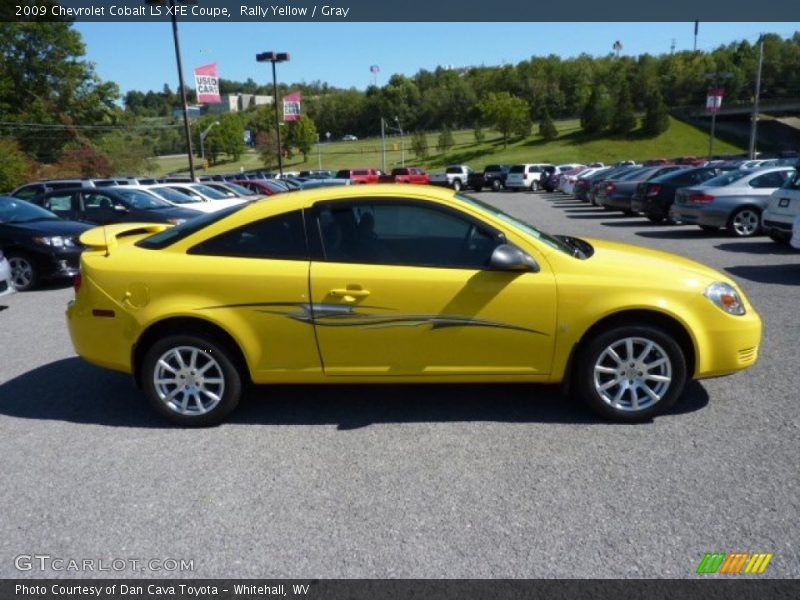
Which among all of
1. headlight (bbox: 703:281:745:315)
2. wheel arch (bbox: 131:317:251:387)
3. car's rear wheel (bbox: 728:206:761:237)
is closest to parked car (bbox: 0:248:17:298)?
Result: wheel arch (bbox: 131:317:251:387)

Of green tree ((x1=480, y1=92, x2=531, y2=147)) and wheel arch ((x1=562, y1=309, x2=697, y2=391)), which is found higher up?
green tree ((x1=480, y1=92, x2=531, y2=147))

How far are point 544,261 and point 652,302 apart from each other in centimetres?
74

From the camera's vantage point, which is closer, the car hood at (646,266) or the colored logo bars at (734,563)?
the colored logo bars at (734,563)

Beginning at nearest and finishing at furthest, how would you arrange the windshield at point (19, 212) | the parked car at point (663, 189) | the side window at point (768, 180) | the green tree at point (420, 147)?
the windshield at point (19, 212), the side window at point (768, 180), the parked car at point (663, 189), the green tree at point (420, 147)

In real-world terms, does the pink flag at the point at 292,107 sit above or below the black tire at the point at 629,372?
above

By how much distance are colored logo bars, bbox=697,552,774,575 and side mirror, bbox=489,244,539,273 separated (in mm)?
1918

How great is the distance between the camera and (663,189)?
16.0m

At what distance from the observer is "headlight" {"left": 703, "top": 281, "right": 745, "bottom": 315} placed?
4.19m

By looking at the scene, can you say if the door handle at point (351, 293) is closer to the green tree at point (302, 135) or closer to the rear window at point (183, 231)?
the rear window at point (183, 231)

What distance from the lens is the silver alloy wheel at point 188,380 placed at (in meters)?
4.29

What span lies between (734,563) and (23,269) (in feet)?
33.0

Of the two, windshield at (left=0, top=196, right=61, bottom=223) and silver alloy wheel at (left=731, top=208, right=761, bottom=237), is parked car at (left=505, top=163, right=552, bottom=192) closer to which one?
silver alloy wheel at (left=731, top=208, right=761, bottom=237)

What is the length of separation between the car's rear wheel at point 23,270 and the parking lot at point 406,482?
513 centimetres
